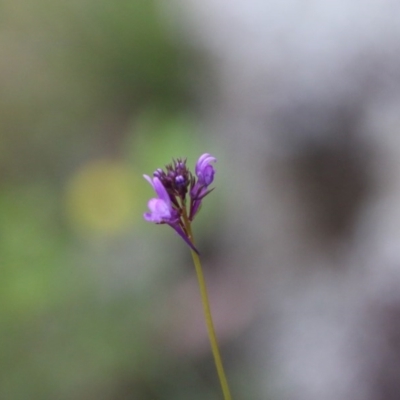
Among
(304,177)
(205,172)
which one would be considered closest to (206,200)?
(304,177)

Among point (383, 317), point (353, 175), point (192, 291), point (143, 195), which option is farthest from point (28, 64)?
point (383, 317)

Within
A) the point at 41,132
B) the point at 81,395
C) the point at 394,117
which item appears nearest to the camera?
the point at 81,395

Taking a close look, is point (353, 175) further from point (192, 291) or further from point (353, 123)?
point (192, 291)

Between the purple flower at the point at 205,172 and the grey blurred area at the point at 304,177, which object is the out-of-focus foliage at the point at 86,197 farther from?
the purple flower at the point at 205,172

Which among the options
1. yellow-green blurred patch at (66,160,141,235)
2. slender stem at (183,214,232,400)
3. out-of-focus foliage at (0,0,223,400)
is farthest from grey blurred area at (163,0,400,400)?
slender stem at (183,214,232,400)

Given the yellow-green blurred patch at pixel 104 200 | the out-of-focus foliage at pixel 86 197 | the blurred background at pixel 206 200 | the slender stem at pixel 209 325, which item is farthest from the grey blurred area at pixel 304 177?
the slender stem at pixel 209 325

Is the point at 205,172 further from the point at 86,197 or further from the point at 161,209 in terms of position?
the point at 86,197

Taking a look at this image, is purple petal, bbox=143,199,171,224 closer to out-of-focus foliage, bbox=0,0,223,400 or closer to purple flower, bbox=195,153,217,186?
purple flower, bbox=195,153,217,186
